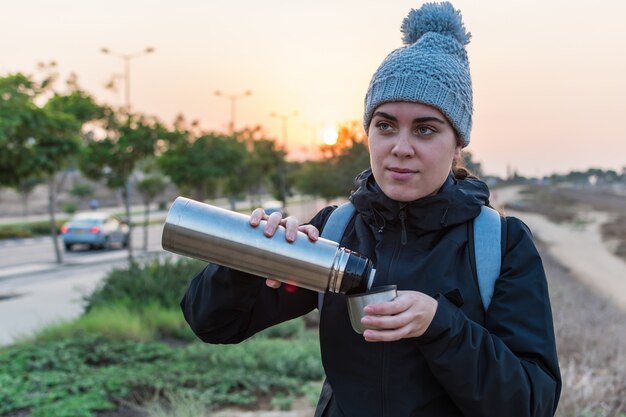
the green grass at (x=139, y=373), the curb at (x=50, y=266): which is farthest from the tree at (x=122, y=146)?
the green grass at (x=139, y=373)

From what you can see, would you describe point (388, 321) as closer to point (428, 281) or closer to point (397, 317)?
point (397, 317)

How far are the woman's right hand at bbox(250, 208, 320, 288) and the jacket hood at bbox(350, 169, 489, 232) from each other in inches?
6.8

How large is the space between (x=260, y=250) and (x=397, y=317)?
1.20 ft

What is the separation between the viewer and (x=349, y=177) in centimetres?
2191

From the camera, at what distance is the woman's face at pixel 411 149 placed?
141 cm

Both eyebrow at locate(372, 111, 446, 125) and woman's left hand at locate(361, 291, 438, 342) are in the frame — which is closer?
woman's left hand at locate(361, 291, 438, 342)

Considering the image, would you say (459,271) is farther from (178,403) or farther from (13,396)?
(13,396)

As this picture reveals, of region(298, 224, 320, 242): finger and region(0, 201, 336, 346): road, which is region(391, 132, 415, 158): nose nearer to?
region(298, 224, 320, 242): finger

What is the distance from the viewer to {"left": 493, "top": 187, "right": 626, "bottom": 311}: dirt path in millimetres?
13016

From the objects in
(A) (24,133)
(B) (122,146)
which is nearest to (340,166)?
(B) (122,146)

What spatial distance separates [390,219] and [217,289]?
453mm

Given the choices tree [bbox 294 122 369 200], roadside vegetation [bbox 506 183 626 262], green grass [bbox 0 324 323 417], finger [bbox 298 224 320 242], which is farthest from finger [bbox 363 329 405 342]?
roadside vegetation [bbox 506 183 626 262]

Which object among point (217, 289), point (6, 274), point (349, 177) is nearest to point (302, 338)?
point (217, 289)

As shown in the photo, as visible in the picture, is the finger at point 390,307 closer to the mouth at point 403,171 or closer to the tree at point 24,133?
the mouth at point 403,171
